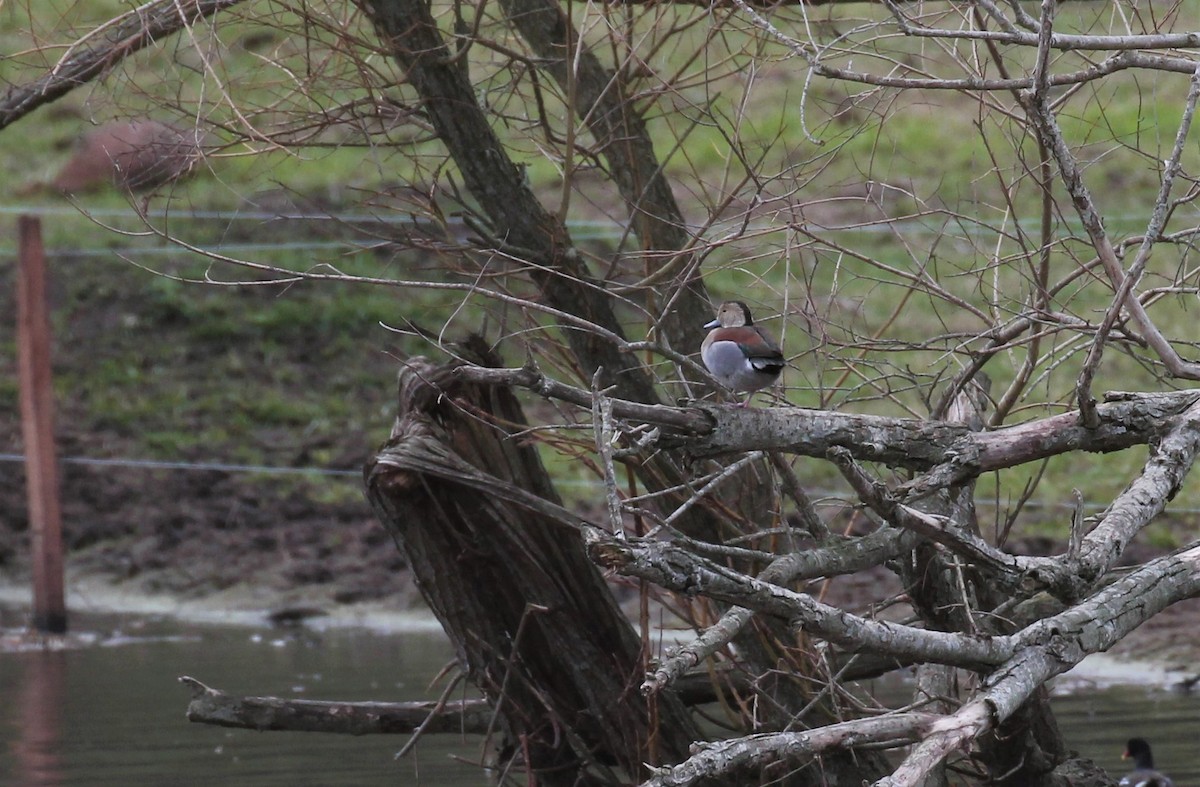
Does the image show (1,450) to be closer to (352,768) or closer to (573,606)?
(352,768)

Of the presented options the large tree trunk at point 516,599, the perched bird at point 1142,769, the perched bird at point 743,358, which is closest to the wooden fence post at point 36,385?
the large tree trunk at point 516,599

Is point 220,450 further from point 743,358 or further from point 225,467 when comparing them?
point 743,358

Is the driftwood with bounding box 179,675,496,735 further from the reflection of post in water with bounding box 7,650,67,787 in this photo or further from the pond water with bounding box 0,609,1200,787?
the reflection of post in water with bounding box 7,650,67,787

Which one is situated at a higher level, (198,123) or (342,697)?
(198,123)

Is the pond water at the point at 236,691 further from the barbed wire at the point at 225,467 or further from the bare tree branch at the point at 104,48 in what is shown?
the bare tree branch at the point at 104,48

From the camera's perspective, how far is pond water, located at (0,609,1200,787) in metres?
6.95

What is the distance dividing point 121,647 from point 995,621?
6.86m

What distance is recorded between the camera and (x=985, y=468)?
12.7 feet

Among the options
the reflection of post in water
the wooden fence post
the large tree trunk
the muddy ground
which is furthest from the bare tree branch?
the wooden fence post

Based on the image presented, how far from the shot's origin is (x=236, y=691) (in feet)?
28.4

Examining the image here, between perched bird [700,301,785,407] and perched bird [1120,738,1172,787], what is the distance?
292cm

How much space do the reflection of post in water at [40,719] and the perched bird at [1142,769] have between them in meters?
4.30

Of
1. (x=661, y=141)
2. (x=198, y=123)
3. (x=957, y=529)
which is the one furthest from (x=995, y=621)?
(x=661, y=141)

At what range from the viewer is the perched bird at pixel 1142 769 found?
6.26m
